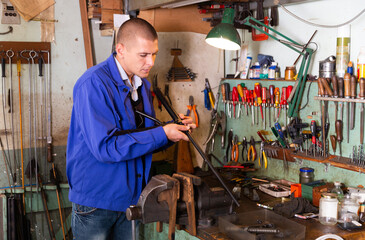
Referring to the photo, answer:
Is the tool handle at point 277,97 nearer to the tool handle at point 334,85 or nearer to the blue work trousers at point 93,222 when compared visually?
the tool handle at point 334,85

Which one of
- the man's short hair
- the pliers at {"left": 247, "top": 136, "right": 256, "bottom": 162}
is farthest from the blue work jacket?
the pliers at {"left": 247, "top": 136, "right": 256, "bottom": 162}

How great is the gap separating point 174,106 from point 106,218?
1.40m

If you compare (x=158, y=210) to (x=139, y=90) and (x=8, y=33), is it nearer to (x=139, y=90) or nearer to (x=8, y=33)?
(x=139, y=90)

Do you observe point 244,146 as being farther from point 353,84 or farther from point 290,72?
point 353,84

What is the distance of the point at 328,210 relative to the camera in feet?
6.95

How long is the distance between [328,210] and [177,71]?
1.63 metres

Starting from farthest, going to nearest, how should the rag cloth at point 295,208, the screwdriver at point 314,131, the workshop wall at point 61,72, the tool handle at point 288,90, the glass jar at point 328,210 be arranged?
1. the workshop wall at point 61,72
2. the tool handle at point 288,90
3. the screwdriver at point 314,131
4. the rag cloth at point 295,208
5. the glass jar at point 328,210

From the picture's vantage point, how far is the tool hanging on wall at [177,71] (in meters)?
3.25

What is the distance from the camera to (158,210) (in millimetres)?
1907

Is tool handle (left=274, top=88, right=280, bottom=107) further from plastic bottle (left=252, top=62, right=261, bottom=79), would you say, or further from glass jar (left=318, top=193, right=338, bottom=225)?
glass jar (left=318, top=193, right=338, bottom=225)

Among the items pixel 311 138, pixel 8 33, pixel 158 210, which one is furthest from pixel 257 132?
pixel 8 33

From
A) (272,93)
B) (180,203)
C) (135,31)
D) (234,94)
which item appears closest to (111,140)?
(180,203)

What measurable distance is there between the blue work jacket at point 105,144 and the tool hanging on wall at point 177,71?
1.15 metres

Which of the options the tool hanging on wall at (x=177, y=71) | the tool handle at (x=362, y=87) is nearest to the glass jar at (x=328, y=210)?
the tool handle at (x=362, y=87)
